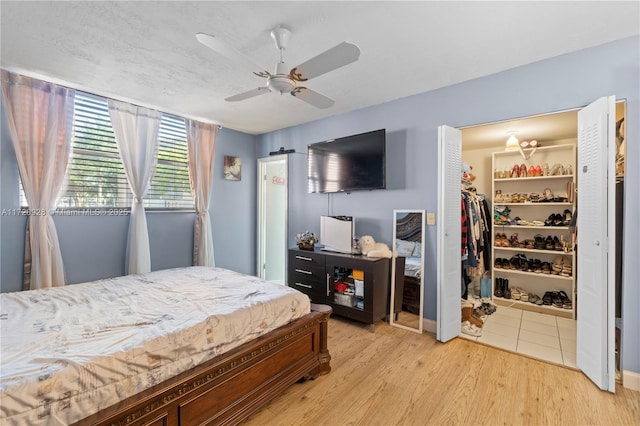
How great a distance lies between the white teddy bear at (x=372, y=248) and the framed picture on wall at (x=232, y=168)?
7.35 feet

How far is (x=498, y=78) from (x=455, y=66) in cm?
46

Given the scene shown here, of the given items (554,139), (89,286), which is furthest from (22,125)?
(554,139)

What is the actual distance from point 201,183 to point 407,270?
284cm

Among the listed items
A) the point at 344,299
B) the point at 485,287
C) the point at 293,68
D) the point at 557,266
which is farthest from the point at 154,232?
the point at 557,266

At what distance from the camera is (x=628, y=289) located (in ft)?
6.61

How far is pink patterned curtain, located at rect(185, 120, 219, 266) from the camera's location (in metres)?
3.76

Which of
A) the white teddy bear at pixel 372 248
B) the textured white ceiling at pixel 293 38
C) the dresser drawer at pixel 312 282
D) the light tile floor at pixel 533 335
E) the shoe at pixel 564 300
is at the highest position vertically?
the textured white ceiling at pixel 293 38

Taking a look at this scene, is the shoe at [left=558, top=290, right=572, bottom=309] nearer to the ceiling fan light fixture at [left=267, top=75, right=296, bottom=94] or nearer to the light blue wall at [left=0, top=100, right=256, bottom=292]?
the ceiling fan light fixture at [left=267, top=75, right=296, bottom=94]

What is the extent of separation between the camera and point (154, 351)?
1.35 metres

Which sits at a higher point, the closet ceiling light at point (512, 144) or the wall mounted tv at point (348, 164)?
the closet ceiling light at point (512, 144)

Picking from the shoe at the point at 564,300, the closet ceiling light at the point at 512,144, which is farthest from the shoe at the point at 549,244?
the closet ceiling light at the point at 512,144

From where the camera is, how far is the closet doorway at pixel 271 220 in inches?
181

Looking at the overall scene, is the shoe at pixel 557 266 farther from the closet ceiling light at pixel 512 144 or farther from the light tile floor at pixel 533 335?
the closet ceiling light at pixel 512 144

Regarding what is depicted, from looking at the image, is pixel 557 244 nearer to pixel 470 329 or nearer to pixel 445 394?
pixel 470 329
